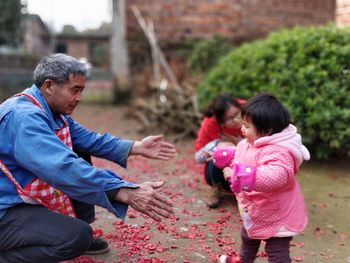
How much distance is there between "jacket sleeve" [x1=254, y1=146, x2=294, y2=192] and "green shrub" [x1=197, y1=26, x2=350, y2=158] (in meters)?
3.07

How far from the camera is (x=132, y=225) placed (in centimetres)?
419

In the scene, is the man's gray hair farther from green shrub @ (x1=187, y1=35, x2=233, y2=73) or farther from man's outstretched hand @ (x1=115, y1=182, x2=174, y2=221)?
green shrub @ (x1=187, y1=35, x2=233, y2=73)

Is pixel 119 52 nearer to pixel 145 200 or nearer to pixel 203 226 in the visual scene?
pixel 203 226

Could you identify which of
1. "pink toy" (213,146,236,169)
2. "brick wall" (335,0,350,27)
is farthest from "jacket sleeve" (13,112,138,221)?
"brick wall" (335,0,350,27)

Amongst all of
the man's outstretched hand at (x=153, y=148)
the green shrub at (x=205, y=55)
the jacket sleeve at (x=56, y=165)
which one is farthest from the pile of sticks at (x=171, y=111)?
the jacket sleeve at (x=56, y=165)

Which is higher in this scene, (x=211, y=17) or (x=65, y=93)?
(x=211, y=17)

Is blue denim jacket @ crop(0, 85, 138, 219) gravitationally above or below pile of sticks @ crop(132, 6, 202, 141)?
above

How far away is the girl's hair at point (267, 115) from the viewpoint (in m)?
2.88

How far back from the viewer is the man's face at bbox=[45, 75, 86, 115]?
297 cm

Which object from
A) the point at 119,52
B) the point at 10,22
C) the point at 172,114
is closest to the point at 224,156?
the point at 172,114

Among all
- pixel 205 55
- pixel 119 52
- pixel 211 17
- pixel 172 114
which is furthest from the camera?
pixel 119 52

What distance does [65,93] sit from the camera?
2.98m

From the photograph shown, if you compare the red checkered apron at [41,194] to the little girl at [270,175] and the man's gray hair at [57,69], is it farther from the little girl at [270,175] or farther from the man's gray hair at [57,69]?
the little girl at [270,175]

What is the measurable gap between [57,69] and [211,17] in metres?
9.59
